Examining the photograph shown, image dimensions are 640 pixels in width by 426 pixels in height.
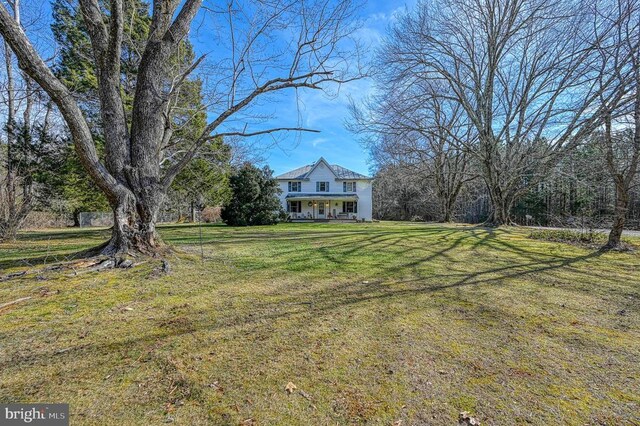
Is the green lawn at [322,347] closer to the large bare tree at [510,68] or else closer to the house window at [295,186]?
the large bare tree at [510,68]

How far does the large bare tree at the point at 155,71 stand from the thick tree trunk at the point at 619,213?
7.39 m

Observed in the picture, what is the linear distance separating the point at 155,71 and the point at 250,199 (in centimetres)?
1301

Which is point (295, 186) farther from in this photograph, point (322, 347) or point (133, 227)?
point (322, 347)

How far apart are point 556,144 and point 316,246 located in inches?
459

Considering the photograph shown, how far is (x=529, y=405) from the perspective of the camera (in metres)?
1.80

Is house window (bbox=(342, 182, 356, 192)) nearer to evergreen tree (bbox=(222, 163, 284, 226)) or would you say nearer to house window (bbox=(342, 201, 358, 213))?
house window (bbox=(342, 201, 358, 213))

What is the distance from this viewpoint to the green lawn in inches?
70.2

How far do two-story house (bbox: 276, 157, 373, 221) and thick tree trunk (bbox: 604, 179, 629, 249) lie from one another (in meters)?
21.3

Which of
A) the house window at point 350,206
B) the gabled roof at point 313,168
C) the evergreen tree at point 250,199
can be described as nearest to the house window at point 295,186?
the gabled roof at point 313,168

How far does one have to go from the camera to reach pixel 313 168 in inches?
1121

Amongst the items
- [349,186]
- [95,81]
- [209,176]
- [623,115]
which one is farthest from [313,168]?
[623,115]

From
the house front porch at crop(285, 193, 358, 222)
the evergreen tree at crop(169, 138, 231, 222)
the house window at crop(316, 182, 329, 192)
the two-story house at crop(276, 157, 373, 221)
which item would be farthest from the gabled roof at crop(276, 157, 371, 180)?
the evergreen tree at crop(169, 138, 231, 222)

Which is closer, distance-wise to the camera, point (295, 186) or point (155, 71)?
point (155, 71)

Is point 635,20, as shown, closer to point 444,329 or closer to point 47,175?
point 444,329
